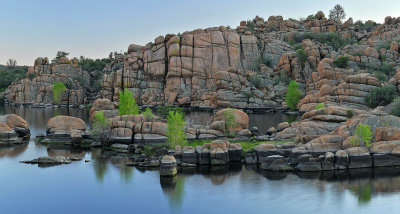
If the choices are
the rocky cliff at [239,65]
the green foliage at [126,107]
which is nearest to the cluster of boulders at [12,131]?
the green foliage at [126,107]

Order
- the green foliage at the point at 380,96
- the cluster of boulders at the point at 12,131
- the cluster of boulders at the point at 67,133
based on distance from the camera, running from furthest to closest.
Answer: the green foliage at the point at 380,96, the cluster of boulders at the point at 12,131, the cluster of boulders at the point at 67,133

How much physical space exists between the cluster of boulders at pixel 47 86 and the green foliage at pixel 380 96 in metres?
93.5

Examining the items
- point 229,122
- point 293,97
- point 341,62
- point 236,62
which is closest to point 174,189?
point 229,122

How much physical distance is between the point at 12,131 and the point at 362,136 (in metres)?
46.6

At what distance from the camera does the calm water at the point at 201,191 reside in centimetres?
2842

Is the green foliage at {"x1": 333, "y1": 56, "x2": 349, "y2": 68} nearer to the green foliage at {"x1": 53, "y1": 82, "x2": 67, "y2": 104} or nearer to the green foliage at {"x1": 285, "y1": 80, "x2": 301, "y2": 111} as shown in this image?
the green foliage at {"x1": 285, "y1": 80, "x2": 301, "y2": 111}

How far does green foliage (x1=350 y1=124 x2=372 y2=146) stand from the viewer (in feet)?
124

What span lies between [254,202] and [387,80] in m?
74.4

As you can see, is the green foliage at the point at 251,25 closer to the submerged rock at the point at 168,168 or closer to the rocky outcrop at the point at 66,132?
the rocky outcrop at the point at 66,132

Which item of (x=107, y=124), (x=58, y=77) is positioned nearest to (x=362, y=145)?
(x=107, y=124)

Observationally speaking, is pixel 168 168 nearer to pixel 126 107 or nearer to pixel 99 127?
pixel 99 127

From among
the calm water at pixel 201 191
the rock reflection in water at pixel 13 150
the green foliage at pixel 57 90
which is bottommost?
the calm water at pixel 201 191

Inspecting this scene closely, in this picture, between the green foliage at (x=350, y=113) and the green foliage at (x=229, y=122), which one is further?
the green foliage at (x=229, y=122)

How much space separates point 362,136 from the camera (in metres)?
38.2
